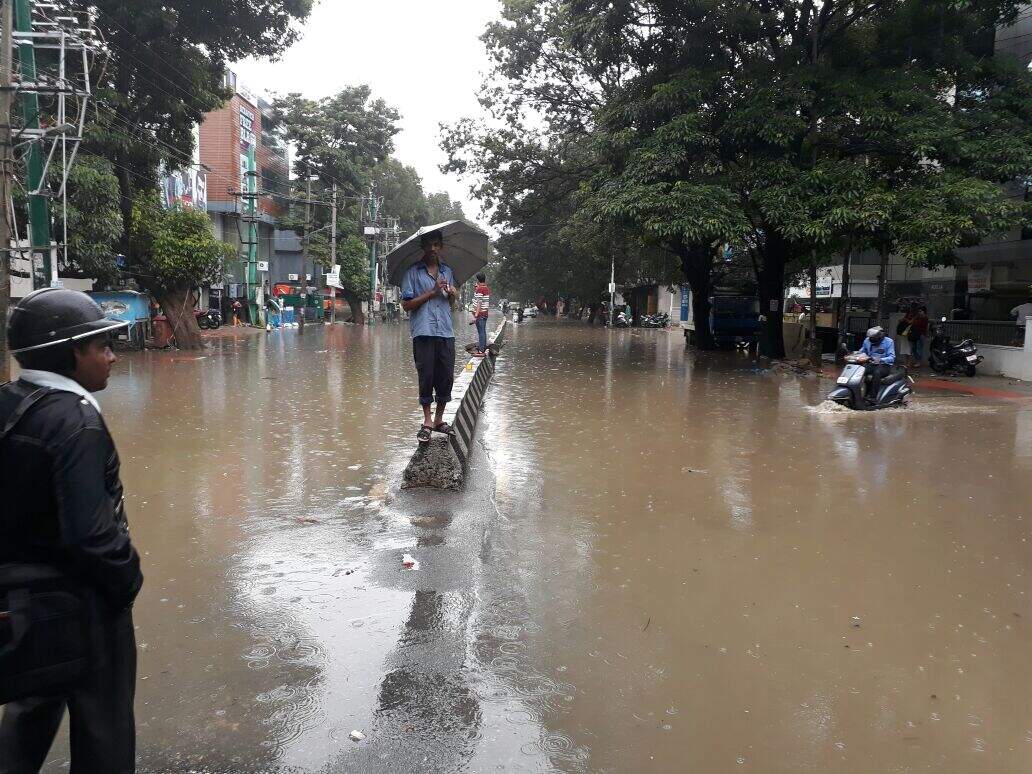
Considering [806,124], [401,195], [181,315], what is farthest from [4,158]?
[401,195]

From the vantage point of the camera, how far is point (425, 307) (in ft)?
21.6

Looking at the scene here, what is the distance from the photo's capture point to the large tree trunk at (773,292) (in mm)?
21359

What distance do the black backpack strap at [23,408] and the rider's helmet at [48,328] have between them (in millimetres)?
132

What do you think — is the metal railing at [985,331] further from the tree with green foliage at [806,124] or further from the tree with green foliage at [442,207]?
the tree with green foliage at [442,207]

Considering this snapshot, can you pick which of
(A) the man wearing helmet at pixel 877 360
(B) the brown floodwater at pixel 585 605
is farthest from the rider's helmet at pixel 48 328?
(A) the man wearing helmet at pixel 877 360

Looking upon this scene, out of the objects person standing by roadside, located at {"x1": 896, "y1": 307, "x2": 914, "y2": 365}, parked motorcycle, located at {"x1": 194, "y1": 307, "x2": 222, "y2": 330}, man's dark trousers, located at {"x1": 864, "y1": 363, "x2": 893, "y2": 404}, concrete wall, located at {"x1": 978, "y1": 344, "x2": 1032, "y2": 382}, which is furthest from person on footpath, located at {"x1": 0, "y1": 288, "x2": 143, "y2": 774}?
parked motorcycle, located at {"x1": 194, "y1": 307, "x2": 222, "y2": 330}

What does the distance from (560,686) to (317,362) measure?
58.8 ft

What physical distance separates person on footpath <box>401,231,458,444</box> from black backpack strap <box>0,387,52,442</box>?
443 centimetres

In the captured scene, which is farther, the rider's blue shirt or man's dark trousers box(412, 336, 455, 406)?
the rider's blue shirt

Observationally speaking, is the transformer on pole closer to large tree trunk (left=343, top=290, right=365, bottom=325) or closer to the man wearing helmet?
the man wearing helmet

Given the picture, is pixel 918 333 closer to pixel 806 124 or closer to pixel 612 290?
pixel 806 124

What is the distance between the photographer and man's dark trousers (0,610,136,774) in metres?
2.16

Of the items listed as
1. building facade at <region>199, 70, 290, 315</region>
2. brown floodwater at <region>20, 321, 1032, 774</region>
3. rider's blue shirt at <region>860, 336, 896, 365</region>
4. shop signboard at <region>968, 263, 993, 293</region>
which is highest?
building facade at <region>199, 70, 290, 315</region>

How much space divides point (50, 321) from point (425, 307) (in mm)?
4433
